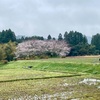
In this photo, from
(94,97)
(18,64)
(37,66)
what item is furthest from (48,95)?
(18,64)

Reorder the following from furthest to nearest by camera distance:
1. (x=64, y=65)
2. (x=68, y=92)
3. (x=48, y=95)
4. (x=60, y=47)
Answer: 1. (x=60, y=47)
2. (x=64, y=65)
3. (x=68, y=92)
4. (x=48, y=95)

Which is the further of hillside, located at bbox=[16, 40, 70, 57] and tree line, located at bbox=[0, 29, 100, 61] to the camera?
hillside, located at bbox=[16, 40, 70, 57]

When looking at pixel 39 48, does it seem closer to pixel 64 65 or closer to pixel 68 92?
pixel 64 65

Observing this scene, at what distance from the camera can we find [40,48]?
78.8 metres

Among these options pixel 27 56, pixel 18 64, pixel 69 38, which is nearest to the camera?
pixel 18 64

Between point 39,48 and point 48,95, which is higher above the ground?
point 39,48

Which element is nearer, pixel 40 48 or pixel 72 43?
pixel 40 48

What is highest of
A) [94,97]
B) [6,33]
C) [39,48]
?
[6,33]

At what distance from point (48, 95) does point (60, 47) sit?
63333 millimetres

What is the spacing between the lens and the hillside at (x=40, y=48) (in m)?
77.4

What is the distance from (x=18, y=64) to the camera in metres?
59.8

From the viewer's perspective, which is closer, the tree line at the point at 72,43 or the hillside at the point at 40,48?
the tree line at the point at 72,43

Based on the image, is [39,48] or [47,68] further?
[39,48]

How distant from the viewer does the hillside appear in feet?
254
